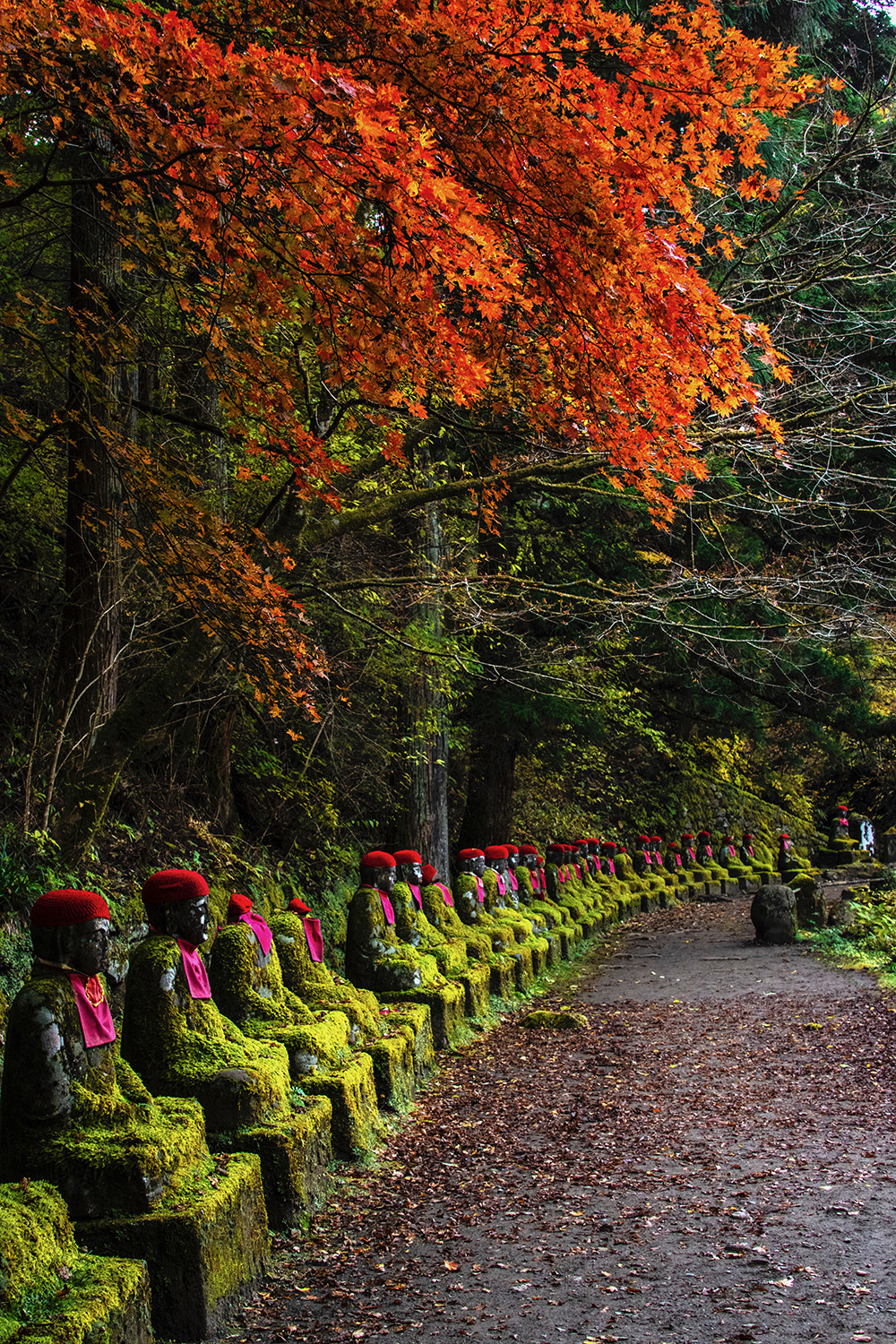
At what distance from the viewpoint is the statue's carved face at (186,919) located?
5.02 metres

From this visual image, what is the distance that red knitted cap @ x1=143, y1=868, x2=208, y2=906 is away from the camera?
5.02 m

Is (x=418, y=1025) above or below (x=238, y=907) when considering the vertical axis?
below

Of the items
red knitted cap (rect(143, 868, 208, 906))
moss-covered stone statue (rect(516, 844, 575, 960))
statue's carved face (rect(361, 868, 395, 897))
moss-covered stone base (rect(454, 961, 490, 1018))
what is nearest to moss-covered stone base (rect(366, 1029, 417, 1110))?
statue's carved face (rect(361, 868, 395, 897))

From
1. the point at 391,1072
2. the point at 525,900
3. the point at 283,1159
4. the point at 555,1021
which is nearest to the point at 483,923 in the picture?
the point at 555,1021

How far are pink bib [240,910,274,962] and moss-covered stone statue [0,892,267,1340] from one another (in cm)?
194

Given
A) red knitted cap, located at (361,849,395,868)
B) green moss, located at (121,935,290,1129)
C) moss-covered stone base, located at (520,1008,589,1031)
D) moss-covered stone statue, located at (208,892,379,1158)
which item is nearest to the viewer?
green moss, located at (121,935,290,1129)

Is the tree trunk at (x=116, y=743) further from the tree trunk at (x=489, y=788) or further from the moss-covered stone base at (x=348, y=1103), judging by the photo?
the tree trunk at (x=489, y=788)

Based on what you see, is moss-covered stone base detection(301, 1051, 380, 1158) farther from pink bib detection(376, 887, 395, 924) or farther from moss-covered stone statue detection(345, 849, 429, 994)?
pink bib detection(376, 887, 395, 924)

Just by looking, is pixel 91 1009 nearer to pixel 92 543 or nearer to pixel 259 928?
pixel 259 928

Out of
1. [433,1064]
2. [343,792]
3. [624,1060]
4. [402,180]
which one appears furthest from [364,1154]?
[343,792]

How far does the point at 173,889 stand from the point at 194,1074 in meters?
0.84

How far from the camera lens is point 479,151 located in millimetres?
4395

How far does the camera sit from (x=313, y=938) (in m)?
7.14

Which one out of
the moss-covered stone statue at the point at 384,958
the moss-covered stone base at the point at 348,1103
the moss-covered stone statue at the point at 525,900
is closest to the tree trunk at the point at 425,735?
the moss-covered stone statue at the point at 525,900
